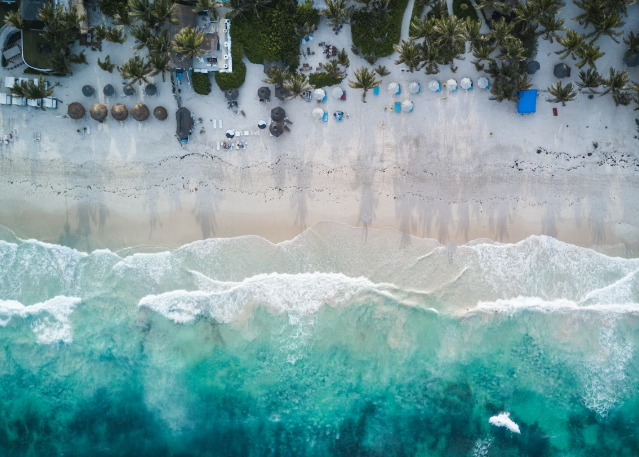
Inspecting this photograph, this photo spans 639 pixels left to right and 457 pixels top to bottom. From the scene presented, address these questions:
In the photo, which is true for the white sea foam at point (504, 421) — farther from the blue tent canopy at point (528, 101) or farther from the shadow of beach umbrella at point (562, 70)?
the shadow of beach umbrella at point (562, 70)

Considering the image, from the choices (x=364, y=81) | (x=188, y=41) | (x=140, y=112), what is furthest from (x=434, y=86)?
(x=140, y=112)

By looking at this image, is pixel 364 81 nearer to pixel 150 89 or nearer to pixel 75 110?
pixel 150 89

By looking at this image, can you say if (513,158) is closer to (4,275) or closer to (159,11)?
(159,11)

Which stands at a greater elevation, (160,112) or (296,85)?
(296,85)

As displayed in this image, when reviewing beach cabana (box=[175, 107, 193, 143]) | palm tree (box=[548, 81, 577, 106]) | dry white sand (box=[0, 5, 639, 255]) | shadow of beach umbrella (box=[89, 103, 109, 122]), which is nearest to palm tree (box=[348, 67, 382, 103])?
dry white sand (box=[0, 5, 639, 255])

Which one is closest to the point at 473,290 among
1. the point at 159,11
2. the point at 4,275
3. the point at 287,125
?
the point at 287,125

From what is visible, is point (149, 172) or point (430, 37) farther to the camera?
point (149, 172)

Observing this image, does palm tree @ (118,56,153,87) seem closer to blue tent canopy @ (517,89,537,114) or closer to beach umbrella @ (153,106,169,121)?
beach umbrella @ (153,106,169,121)
